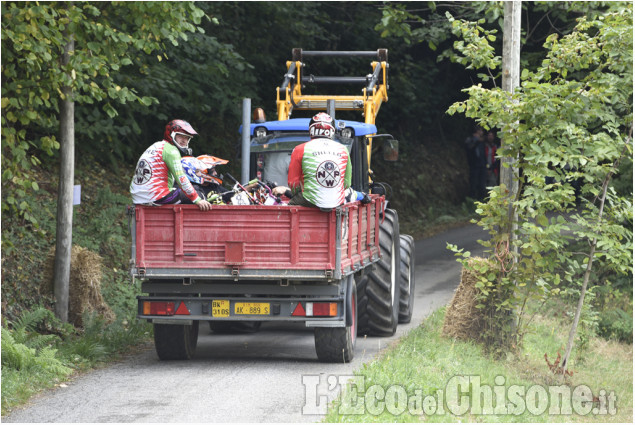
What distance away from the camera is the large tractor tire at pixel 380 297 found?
11.7m

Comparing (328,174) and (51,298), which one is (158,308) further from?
(51,298)

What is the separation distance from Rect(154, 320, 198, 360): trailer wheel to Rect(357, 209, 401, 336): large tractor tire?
232cm

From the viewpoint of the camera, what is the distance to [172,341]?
1025 cm

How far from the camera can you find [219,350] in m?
11.2

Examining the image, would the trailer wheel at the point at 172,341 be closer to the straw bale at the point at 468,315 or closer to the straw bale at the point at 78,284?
the straw bale at the point at 78,284

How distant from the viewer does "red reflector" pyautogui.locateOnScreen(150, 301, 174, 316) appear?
9688 millimetres

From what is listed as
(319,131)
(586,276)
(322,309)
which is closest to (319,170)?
(319,131)

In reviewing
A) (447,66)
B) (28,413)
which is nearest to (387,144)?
(28,413)

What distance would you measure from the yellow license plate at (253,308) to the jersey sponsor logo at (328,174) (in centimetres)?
134

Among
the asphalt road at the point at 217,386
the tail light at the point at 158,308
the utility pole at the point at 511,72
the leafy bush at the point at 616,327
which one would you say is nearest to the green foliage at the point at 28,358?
the asphalt road at the point at 217,386

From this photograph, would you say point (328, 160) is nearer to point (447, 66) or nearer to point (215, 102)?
point (215, 102)

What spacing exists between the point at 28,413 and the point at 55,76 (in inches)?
169

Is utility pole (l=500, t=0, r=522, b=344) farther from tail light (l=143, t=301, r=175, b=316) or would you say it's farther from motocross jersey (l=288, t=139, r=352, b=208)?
tail light (l=143, t=301, r=175, b=316)

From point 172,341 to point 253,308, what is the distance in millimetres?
1168
